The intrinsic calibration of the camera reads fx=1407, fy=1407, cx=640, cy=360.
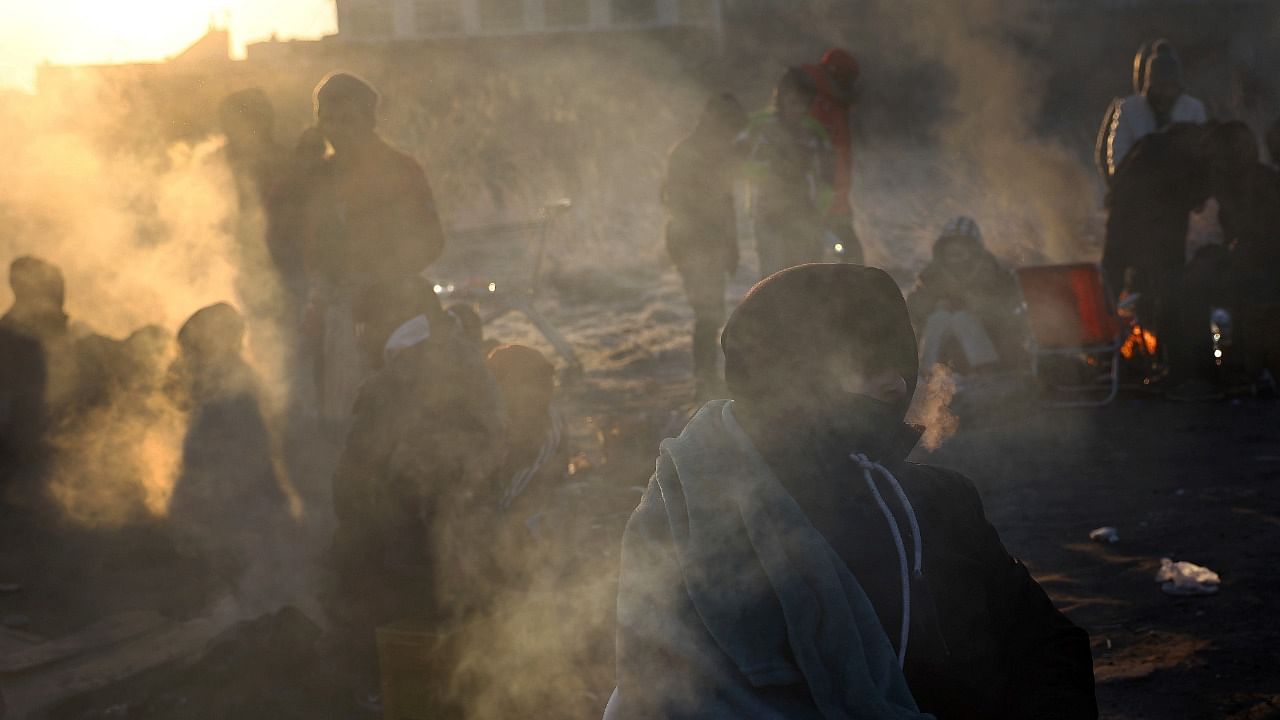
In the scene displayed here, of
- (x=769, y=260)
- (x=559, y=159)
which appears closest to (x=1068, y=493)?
(x=769, y=260)

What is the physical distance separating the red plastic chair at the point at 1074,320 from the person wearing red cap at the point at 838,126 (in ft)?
3.73

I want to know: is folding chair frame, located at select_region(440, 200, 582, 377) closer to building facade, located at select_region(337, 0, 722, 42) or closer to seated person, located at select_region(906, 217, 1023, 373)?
seated person, located at select_region(906, 217, 1023, 373)

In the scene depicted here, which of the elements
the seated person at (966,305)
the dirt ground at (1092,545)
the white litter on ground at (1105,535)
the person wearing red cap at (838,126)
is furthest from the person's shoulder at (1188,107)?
the white litter on ground at (1105,535)

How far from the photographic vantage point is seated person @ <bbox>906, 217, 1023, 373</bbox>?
8.57 m

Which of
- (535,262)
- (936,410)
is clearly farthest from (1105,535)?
(535,262)

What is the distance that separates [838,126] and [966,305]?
143cm

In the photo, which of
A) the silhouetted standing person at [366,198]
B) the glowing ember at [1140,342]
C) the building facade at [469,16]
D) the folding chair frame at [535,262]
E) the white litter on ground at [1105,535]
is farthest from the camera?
the building facade at [469,16]

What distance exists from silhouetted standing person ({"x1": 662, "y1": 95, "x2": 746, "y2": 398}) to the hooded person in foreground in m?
6.20

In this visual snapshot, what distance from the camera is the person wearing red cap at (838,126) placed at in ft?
28.9

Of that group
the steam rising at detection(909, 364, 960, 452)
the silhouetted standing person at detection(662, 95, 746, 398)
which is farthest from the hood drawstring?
the silhouetted standing person at detection(662, 95, 746, 398)

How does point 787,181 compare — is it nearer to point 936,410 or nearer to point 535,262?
point 535,262

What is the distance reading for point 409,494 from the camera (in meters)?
4.70

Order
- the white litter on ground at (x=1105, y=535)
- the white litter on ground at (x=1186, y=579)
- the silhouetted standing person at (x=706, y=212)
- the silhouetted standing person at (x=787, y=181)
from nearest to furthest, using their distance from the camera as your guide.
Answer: the white litter on ground at (x=1186, y=579) → the white litter on ground at (x=1105, y=535) → the silhouetted standing person at (x=787, y=181) → the silhouetted standing person at (x=706, y=212)

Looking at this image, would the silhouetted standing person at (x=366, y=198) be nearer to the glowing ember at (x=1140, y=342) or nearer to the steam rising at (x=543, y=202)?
the steam rising at (x=543, y=202)
